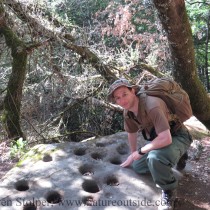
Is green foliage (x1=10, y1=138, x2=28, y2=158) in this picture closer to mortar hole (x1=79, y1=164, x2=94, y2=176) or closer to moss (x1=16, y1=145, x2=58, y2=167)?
moss (x1=16, y1=145, x2=58, y2=167)

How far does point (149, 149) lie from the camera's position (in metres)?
3.12

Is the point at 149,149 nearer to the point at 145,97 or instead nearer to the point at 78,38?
the point at 145,97

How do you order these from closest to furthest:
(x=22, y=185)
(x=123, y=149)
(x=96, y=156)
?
(x=22, y=185)
(x=96, y=156)
(x=123, y=149)

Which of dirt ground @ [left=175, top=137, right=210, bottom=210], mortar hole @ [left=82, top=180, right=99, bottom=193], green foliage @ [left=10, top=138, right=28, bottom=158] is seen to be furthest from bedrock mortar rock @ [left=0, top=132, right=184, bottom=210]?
green foliage @ [left=10, top=138, right=28, bottom=158]

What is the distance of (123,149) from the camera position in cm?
422

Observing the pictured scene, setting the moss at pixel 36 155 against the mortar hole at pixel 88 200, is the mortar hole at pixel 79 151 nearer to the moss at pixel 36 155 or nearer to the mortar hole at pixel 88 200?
the moss at pixel 36 155

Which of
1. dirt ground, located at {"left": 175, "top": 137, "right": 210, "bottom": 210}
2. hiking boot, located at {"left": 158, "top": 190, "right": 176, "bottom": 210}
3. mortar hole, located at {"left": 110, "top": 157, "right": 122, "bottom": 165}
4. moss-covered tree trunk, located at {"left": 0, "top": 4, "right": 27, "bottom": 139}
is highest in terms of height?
moss-covered tree trunk, located at {"left": 0, "top": 4, "right": 27, "bottom": 139}

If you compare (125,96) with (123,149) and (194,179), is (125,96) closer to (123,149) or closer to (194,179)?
(123,149)

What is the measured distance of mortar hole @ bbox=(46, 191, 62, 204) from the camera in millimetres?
3262

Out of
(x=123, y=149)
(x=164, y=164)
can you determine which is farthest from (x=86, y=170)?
(x=164, y=164)

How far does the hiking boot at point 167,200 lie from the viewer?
10.1 ft

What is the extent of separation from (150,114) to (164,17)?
173 centimetres

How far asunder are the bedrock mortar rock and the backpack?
0.89 m

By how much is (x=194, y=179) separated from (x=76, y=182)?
160cm
